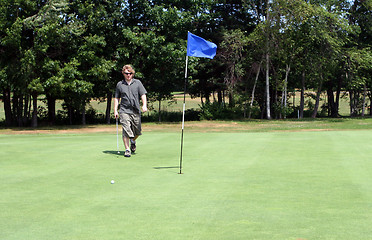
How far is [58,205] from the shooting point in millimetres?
6645

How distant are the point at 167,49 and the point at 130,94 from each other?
2150cm

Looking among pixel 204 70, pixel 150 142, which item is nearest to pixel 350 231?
pixel 150 142

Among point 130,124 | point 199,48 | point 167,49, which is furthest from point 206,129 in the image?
point 199,48

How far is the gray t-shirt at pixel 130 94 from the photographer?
484 inches

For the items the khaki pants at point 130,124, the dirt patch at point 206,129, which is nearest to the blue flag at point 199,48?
the khaki pants at point 130,124

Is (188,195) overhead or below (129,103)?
below

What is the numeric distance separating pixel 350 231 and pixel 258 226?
1.05 m

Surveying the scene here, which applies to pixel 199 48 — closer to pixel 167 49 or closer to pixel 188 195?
pixel 188 195

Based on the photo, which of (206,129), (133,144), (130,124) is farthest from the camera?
(206,129)

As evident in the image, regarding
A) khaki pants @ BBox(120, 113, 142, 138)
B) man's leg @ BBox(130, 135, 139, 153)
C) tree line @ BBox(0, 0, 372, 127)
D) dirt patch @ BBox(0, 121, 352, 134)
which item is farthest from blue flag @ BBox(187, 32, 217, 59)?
tree line @ BBox(0, 0, 372, 127)

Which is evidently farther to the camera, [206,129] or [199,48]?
[206,129]

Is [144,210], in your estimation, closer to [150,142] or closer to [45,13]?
[150,142]

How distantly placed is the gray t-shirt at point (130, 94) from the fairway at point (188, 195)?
129cm

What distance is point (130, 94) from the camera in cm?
1234
